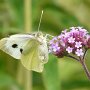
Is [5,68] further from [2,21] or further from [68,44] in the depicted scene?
[68,44]

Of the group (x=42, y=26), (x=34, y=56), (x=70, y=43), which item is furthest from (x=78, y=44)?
(x=42, y=26)

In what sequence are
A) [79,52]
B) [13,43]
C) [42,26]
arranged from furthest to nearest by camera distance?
[42,26]
[13,43]
[79,52]

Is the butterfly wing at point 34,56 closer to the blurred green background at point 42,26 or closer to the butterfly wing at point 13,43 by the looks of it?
the butterfly wing at point 13,43

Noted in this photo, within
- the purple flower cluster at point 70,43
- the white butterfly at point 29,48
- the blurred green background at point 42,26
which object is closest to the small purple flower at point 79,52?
the purple flower cluster at point 70,43

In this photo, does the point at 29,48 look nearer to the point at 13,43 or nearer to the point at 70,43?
the point at 13,43

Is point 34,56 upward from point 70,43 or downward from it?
downward
